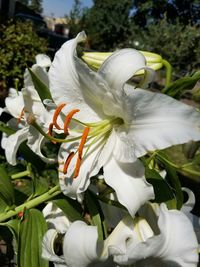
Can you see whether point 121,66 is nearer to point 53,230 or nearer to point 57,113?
point 57,113

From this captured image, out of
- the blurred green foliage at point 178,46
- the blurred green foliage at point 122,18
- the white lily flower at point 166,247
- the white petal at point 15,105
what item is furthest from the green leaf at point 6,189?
the blurred green foliage at point 122,18

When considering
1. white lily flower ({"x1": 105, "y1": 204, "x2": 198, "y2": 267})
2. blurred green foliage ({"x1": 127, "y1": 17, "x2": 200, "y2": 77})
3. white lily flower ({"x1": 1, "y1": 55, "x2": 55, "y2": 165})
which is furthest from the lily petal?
blurred green foliage ({"x1": 127, "y1": 17, "x2": 200, "y2": 77})

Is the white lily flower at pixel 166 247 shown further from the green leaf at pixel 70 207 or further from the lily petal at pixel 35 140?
the lily petal at pixel 35 140

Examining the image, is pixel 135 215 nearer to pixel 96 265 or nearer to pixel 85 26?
pixel 96 265

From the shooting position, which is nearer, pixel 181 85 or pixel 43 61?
pixel 181 85

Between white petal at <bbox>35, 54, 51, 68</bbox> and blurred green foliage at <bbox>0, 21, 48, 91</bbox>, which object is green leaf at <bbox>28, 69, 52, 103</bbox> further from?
blurred green foliage at <bbox>0, 21, 48, 91</bbox>

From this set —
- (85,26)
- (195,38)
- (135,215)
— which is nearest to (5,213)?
(135,215)

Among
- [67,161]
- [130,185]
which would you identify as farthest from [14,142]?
[130,185]
